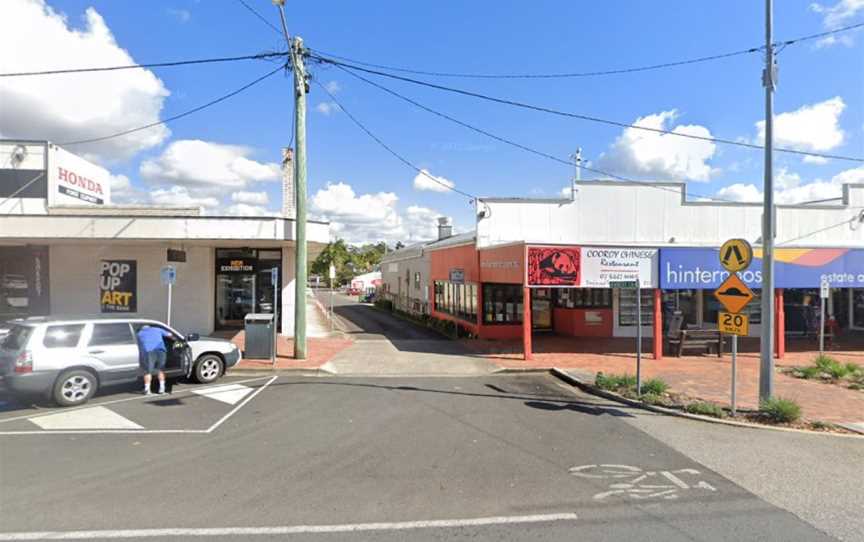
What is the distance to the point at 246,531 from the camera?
4207mm

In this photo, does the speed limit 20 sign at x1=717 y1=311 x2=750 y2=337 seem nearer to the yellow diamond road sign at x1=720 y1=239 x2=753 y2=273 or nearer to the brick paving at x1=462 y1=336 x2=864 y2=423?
the yellow diamond road sign at x1=720 y1=239 x2=753 y2=273

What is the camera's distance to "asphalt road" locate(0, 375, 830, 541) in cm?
432

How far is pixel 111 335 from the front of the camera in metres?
9.09

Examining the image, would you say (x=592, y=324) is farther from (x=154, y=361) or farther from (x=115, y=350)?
(x=115, y=350)

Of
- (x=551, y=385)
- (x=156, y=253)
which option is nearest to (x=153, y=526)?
(x=551, y=385)

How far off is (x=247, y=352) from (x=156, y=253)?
20.1 feet

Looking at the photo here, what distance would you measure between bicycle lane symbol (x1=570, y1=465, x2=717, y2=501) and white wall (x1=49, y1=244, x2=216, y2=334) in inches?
576

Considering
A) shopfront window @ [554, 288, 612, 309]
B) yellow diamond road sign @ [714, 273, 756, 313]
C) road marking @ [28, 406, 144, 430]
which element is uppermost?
yellow diamond road sign @ [714, 273, 756, 313]

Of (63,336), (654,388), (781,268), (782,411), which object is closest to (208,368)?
(63,336)

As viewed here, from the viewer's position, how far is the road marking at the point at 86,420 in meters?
7.33

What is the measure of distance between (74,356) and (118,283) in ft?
30.0

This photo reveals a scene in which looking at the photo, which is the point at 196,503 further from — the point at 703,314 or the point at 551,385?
the point at 703,314

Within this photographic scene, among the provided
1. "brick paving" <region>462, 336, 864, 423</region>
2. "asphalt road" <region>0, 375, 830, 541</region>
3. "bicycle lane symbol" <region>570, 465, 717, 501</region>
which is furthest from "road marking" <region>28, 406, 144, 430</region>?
"brick paving" <region>462, 336, 864, 423</region>

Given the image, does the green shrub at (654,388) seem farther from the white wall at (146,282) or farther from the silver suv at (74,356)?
the white wall at (146,282)
